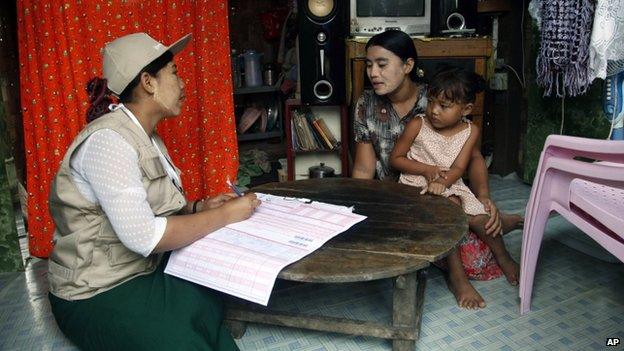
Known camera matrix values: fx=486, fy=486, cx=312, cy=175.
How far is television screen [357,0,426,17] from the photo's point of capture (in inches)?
110

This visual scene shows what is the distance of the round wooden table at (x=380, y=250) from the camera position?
3.71ft

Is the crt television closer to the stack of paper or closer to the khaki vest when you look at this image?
the stack of paper

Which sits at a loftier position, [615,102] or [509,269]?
[615,102]

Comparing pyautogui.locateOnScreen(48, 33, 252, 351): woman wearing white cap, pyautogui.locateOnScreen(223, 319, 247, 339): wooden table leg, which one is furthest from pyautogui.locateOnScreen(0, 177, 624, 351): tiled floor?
pyautogui.locateOnScreen(48, 33, 252, 351): woman wearing white cap

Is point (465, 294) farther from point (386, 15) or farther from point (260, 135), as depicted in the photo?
point (260, 135)

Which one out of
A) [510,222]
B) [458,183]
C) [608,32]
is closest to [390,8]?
[608,32]

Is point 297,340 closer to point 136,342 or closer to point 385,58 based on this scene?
point 136,342

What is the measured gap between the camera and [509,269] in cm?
188

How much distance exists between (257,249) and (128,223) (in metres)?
0.30

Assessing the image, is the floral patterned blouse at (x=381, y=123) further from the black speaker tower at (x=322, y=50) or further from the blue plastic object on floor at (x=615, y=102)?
the blue plastic object on floor at (x=615, y=102)

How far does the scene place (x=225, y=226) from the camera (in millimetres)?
1312

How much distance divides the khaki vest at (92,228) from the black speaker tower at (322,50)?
163 centimetres

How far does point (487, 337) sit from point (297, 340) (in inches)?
23.5

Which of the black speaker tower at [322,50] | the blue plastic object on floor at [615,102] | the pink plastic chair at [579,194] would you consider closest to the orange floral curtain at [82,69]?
the black speaker tower at [322,50]
